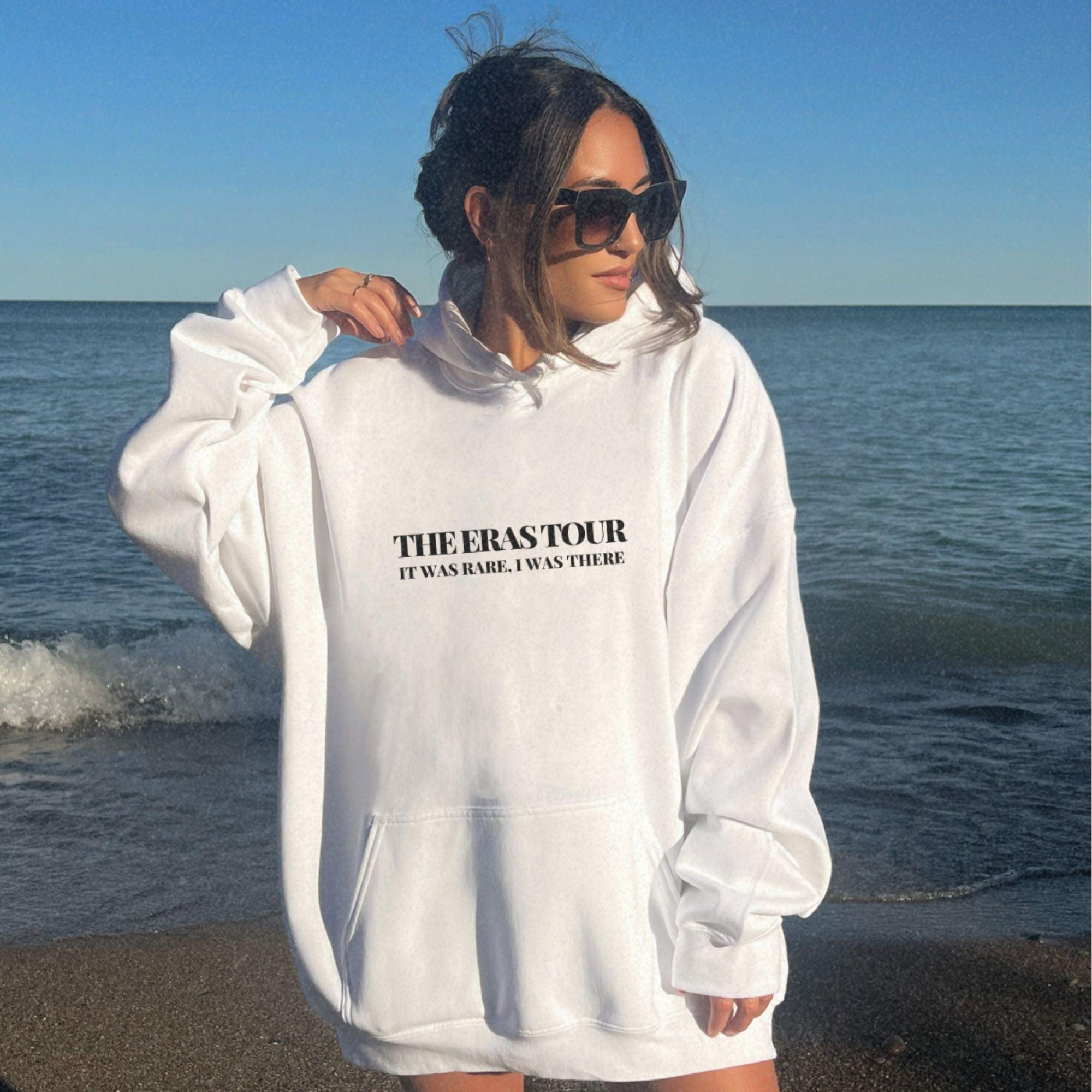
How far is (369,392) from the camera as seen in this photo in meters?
1.79

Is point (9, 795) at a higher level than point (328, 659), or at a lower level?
lower

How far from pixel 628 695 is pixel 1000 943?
129 inches

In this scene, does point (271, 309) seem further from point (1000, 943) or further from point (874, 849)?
point (874, 849)

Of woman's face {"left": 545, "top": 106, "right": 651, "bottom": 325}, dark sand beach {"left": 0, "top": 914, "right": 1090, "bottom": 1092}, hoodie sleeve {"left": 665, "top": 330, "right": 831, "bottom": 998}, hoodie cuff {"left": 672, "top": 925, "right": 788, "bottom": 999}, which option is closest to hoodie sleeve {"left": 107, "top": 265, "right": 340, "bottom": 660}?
woman's face {"left": 545, "top": 106, "right": 651, "bottom": 325}

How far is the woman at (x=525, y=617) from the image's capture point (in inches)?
64.9

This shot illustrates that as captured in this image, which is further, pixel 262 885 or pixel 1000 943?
pixel 262 885

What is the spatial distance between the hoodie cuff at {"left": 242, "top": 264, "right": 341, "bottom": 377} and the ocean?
3503 millimetres

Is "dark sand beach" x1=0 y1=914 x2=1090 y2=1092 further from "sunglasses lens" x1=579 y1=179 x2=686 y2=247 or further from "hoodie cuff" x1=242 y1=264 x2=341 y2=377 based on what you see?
"sunglasses lens" x1=579 y1=179 x2=686 y2=247

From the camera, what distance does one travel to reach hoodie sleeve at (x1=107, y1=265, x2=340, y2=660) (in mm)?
1659

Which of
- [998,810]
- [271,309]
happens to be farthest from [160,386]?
[271,309]

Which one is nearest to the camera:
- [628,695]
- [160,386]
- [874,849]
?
[628,695]

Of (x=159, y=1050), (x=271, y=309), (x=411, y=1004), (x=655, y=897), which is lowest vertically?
(x=159, y=1050)

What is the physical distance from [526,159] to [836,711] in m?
6.67

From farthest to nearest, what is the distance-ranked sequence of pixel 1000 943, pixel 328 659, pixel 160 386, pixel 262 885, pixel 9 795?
pixel 160 386 → pixel 9 795 → pixel 262 885 → pixel 1000 943 → pixel 328 659
